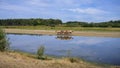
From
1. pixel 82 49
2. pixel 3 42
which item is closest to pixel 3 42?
pixel 3 42

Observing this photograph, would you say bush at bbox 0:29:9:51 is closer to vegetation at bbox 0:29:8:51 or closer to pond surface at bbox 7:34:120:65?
vegetation at bbox 0:29:8:51

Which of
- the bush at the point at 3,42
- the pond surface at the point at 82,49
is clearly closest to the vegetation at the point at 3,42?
the bush at the point at 3,42

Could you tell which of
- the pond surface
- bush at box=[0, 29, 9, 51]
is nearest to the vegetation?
bush at box=[0, 29, 9, 51]

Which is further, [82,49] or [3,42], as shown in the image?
[82,49]

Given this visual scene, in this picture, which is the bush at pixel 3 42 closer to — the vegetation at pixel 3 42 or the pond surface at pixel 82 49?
the vegetation at pixel 3 42

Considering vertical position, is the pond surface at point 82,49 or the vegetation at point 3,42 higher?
the vegetation at point 3,42

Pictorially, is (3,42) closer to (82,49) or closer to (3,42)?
(3,42)

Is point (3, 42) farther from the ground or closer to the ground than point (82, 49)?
farther from the ground

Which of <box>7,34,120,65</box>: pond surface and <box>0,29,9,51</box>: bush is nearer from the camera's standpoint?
<box>0,29,9,51</box>: bush

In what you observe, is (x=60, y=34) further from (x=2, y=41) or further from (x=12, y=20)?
(x=12, y=20)

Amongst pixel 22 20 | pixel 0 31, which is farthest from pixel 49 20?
pixel 0 31

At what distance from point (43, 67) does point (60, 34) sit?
5364 cm

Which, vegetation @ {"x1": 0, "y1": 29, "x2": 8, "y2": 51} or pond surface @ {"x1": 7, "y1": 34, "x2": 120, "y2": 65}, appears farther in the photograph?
pond surface @ {"x1": 7, "y1": 34, "x2": 120, "y2": 65}

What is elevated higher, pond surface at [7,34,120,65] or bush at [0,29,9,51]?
bush at [0,29,9,51]
